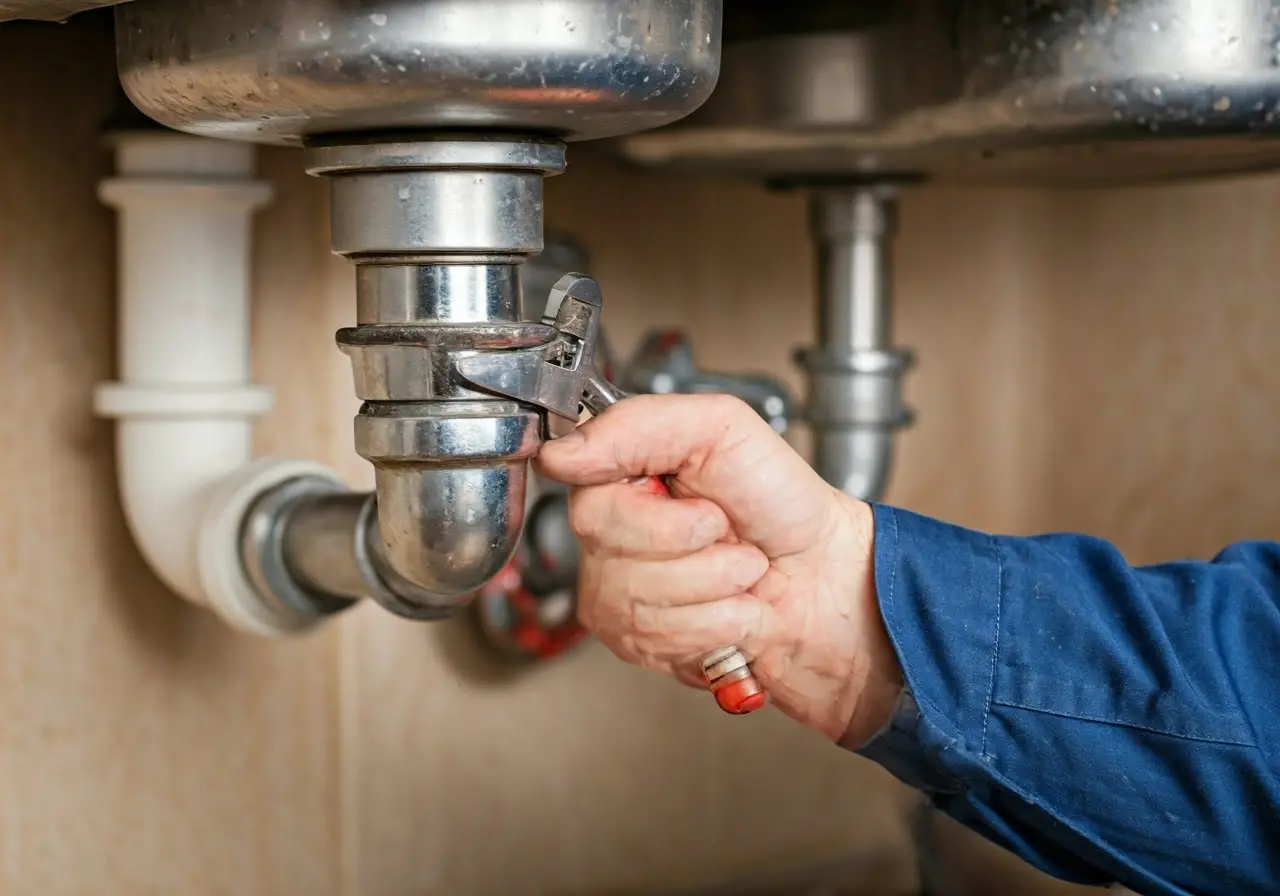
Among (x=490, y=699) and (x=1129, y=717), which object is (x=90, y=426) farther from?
(x=1129, y=717)

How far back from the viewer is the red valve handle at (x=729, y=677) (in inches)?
20.7

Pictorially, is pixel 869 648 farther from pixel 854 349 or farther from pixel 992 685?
pixel 854 349

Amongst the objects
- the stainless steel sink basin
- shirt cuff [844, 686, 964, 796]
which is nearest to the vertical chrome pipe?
shirt cuff [844, 686, 964, 796]

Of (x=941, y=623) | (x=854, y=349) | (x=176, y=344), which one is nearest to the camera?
(x=941, y=623)

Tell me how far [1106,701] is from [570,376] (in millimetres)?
229

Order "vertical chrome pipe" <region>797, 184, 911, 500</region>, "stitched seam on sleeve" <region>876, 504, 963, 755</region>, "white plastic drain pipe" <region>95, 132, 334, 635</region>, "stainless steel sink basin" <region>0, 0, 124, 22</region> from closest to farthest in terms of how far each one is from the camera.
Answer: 1. "stainless steel sink basin" <region>0, 0, 124, 22</region>
2. "stitched seam on sleeve" <region>876, 504, 963, 755</region>
3. "white plastic drain pipe" <region>95, 132, 334, 635</region>
4. "vertical chrome pipe" <region>797, 184, 911, 500</region>

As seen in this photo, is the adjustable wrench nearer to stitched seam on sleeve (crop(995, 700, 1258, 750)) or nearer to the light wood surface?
stitched seam on sleeve (crop(995, 700, 1258, 750))

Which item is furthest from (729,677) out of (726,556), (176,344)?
(176,344)

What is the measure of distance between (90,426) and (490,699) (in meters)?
0.29

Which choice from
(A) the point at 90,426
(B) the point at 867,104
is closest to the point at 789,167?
(B) the point at 867,104

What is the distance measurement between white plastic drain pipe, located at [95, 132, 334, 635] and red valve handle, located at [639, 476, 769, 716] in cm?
20

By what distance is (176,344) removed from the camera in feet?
2.19

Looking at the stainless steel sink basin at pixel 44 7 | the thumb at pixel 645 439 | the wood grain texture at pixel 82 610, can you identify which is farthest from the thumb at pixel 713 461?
the wood grain texture at pixel 82 610

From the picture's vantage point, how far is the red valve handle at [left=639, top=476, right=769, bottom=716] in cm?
52
